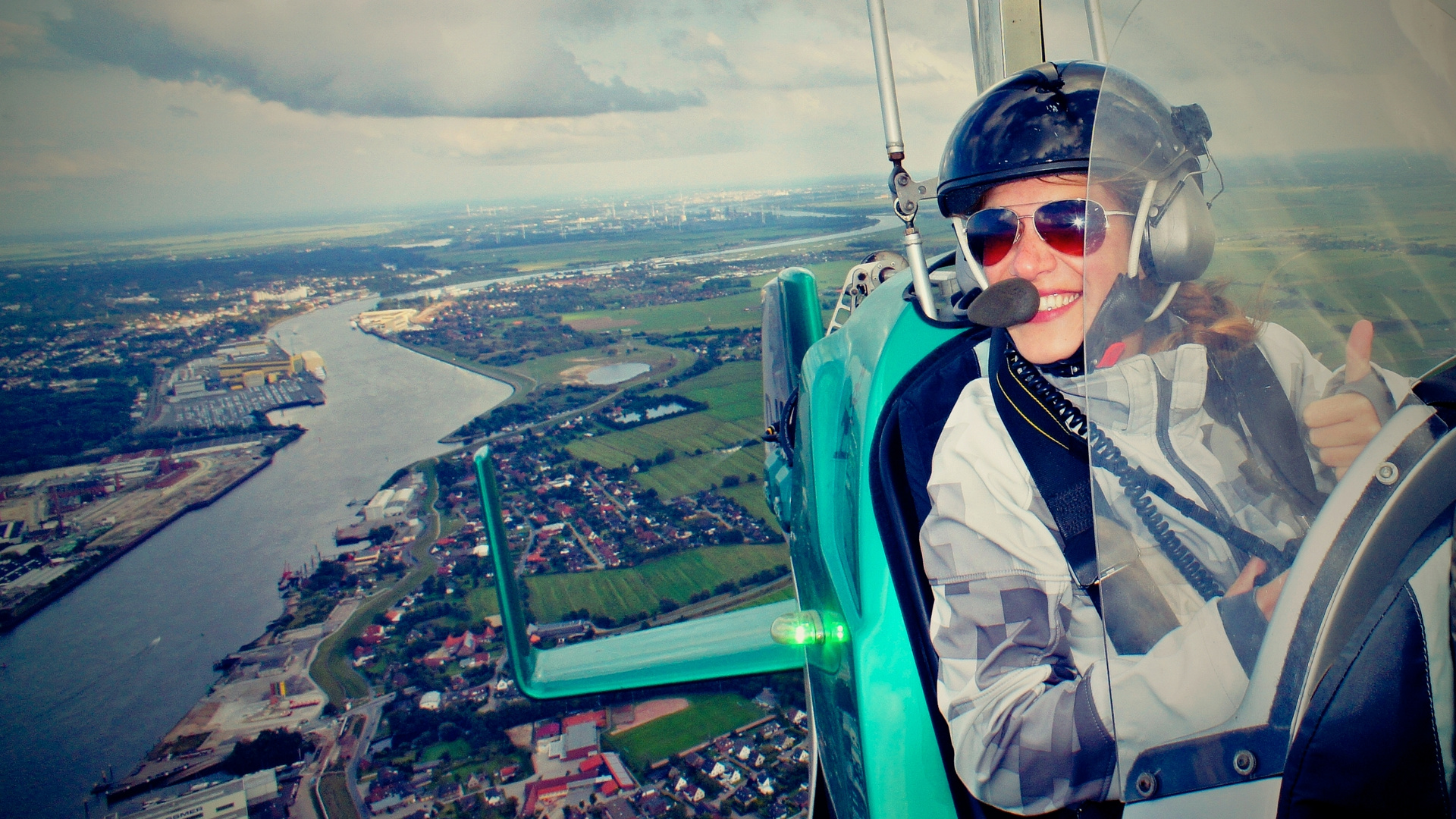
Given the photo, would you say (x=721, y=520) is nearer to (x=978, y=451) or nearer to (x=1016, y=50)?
(x=1016, y=50)

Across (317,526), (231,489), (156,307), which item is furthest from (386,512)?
(156,307)

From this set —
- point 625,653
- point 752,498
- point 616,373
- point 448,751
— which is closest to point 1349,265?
point 625,653

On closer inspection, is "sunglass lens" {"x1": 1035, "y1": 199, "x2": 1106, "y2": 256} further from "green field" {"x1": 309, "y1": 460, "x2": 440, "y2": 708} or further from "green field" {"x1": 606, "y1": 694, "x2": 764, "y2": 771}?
"green field" {"x1": 309, "y1": 460, "x2": 440, "y2": 708}

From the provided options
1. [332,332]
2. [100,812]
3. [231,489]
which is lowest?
[100,812]

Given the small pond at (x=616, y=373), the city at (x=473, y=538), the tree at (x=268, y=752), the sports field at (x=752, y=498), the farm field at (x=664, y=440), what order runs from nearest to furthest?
the city at (x=473, y=538)
the tree at (x=268, y=752)
the sports field at (x=752, y=498)
the farm field at (x=664, y=440)
the small pond at (x=616, y=373)

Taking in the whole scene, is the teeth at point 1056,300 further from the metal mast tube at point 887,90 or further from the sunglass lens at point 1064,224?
the metal mast tube at point 887,90

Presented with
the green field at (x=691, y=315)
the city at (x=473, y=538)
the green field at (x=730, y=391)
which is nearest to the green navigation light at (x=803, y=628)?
the city at (x=473, y=538)

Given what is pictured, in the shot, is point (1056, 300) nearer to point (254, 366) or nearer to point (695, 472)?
point (695, 472)
